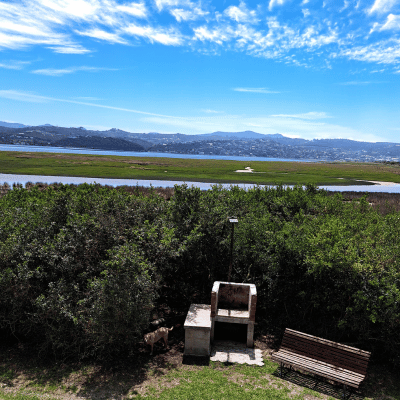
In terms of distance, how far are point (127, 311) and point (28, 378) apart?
3644 mm

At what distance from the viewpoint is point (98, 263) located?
11797 mm

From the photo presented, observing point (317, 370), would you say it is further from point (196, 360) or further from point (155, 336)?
point (155, 336)

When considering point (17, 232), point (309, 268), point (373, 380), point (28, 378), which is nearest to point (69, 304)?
point (28, 378)

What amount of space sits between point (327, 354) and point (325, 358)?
0.14 m

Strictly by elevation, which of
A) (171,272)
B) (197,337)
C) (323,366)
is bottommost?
(197,337)

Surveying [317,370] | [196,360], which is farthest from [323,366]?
[196,360]

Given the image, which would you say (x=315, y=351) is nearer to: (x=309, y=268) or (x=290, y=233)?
(x=309, y=268)

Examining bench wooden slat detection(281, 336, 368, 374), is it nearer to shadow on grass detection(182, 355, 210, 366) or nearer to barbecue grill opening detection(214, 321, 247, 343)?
barbecue grill opening detection(214, 321, 247, 343)

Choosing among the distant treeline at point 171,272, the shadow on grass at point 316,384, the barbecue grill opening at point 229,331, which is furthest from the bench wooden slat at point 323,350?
the barbecue grill opening at point 229,331

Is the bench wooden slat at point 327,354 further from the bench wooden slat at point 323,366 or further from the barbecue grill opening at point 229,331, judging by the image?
the barbecue grill opening at point 229,331

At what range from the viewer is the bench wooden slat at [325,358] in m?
9.11

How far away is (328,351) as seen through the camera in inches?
387

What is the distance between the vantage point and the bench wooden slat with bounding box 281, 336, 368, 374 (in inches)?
369

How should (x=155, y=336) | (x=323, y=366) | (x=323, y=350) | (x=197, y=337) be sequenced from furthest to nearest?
1. (x=155, y=336)
2. (x=197, y=337)
3. (x=323, y=350)
4. (x=323, y=366)
